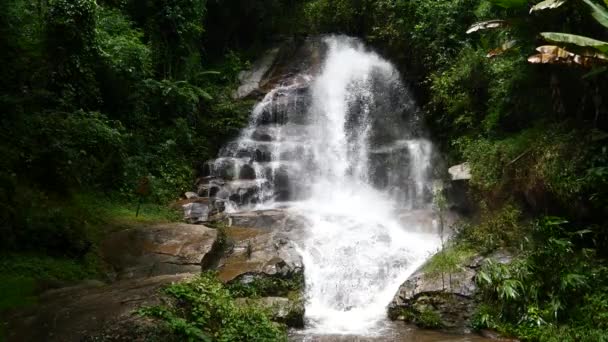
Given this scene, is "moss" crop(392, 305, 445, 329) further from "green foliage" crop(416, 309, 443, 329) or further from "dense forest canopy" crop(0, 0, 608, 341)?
"dense forest canopy" crop(0, 0, 608, 341)

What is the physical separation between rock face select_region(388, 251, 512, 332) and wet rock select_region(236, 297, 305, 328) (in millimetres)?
1856

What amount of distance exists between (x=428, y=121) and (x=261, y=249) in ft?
27.5

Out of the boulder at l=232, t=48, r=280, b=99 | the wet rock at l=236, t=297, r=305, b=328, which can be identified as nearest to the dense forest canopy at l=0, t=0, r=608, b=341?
the boulder at l=232, t=48, r=280, b=99

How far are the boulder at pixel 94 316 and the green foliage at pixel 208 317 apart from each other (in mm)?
218

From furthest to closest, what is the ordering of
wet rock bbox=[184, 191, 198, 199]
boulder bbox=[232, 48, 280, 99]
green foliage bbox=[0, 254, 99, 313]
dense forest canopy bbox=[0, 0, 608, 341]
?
boulder bbox=[232, 48, 280, 99]
wet rock bbox=[184, 191, 198, 199]
dense forest canopy bbox=[0, 0, 608, 341]
green foliage bbox=[0, 254, 99, 313]

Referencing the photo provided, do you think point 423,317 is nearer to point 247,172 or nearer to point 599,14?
point 599,14

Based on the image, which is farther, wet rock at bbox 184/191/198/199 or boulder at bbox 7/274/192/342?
wet rock at bbox 184/191/198/199

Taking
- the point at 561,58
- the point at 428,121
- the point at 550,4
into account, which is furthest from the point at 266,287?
the point at 428,121

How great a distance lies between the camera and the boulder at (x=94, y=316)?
5.59 meters

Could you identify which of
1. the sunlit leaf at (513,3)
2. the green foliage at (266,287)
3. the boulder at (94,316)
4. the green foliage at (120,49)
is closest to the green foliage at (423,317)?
the green foliage at (266,287)

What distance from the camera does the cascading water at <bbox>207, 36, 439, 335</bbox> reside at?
10680mm

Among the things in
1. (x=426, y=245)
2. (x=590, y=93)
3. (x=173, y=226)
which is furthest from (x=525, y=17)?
(x=173, y=226)

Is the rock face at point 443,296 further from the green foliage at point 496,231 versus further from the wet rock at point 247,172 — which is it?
the wet rock at point 247,172

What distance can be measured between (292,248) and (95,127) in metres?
5.70
